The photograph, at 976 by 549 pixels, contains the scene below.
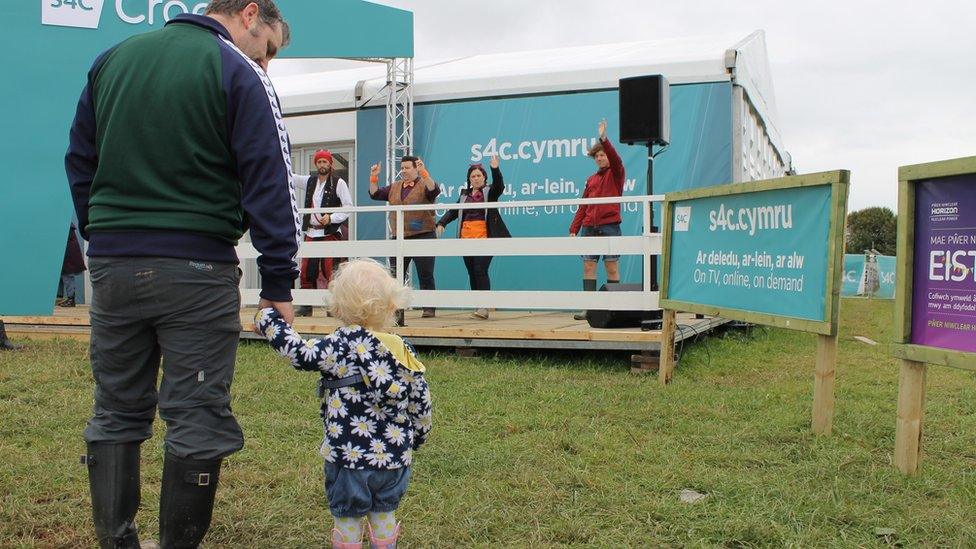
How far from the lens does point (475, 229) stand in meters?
8.48

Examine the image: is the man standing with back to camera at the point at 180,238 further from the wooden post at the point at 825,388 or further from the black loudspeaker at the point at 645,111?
the black loudspeaker at the point at 645,111

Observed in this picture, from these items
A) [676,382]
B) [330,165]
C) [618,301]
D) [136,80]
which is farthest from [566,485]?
[330,165]

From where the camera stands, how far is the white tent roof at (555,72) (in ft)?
30.3

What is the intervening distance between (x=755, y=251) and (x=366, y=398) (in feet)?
11.1

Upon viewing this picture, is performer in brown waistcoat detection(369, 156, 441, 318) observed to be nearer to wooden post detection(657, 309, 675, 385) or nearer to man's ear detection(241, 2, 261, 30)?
wooden post detection(657, 309, 675, 385)

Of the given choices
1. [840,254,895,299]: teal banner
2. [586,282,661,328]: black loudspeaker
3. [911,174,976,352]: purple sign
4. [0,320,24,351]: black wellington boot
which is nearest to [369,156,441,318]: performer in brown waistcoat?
[586,282,661,328]: black loudspeaker

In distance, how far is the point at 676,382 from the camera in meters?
6.15

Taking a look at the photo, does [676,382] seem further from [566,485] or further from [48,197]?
[48,197]

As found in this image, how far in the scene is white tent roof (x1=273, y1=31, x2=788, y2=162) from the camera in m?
9.23

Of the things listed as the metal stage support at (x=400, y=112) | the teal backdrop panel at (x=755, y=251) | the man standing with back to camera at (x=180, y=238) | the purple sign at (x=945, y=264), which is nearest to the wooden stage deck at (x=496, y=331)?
the teal backdrop panel at (x=755, y=251)

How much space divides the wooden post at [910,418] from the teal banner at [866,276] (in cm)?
2282

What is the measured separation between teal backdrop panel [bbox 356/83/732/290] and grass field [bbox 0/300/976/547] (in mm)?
3562

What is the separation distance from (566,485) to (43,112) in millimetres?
5683

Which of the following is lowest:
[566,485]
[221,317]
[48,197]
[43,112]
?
[566,485]
